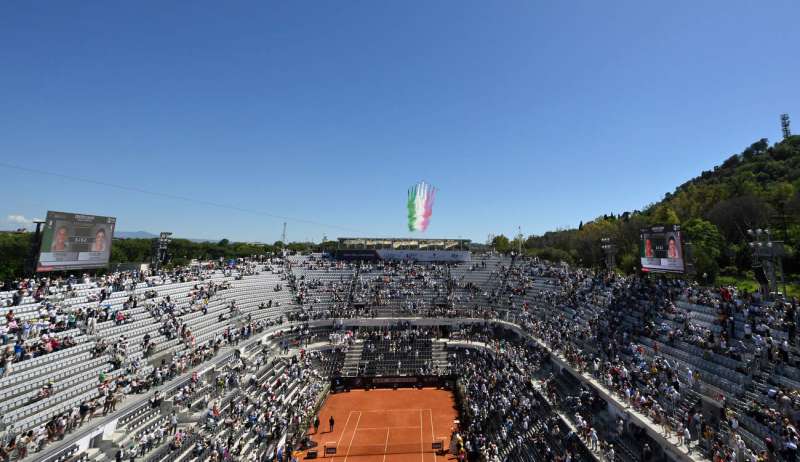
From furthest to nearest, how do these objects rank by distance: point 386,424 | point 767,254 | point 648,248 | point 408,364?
point 408,364 < point 648,248 < point 386,424 < point 767,254

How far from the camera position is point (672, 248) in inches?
1093

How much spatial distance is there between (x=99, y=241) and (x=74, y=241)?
6.66 feet

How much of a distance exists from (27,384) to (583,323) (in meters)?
35.2

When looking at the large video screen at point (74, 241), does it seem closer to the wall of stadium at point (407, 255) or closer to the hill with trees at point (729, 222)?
the wall of stadium at point (407, 255)

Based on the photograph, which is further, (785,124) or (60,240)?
(785,124)

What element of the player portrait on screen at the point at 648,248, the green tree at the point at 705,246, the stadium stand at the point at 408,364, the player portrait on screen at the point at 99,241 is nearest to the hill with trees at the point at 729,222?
the green tree at the point at 705,246

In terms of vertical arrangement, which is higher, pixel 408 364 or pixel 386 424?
pixel 408 364

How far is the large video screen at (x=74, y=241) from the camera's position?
85.6ft

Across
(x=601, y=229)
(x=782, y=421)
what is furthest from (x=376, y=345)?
(x=601, y=229)

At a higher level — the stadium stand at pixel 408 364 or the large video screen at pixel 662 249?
the large video screen at pixel 662 249

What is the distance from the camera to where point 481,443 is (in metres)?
23.1

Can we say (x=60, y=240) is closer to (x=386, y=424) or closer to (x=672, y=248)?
(x=386, y=424)

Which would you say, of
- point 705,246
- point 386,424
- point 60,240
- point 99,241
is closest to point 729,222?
point 705,246

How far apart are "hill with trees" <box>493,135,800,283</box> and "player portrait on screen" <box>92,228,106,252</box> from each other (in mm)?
49463
